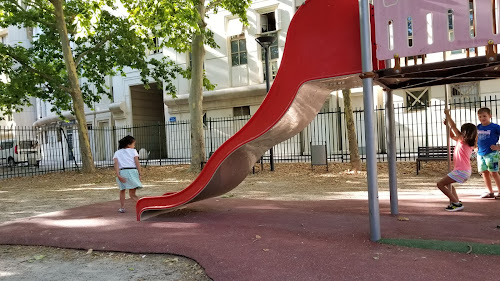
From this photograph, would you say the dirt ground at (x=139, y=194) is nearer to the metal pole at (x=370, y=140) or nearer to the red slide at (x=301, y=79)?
the red slide at (x=301, y=79)

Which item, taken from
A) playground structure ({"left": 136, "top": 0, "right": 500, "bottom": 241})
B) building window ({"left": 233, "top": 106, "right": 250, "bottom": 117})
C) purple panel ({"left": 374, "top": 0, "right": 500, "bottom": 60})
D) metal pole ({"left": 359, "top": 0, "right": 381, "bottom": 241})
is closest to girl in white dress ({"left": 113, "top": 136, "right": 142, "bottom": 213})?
playground structure ({"left": 136, "top": 0, "right": 500, "bottom": 241})

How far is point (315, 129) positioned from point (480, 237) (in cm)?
1617

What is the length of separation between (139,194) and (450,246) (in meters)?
8.64

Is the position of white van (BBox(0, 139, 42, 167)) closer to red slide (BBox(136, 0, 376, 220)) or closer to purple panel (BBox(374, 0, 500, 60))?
red slide (BBox(136, 0, 376, 220))

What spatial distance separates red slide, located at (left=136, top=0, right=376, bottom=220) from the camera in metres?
5.04

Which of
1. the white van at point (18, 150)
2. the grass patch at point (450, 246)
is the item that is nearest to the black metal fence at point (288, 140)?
the white van at point (18, 150)

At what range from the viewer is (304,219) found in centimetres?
628

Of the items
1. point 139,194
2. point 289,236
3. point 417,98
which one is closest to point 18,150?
point 139,194

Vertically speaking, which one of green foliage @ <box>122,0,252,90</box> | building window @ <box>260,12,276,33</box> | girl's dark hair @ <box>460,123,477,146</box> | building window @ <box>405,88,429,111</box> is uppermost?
building window @ <box>260,12,276,33</box>

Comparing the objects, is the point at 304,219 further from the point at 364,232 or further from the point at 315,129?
the point at 315,129

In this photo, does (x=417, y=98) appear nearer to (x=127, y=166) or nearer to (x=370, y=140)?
(x=127, y=166)

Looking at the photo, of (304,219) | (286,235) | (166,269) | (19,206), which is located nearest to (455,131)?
(304,219)

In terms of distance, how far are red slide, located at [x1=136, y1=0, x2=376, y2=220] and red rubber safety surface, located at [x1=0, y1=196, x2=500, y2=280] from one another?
89cm

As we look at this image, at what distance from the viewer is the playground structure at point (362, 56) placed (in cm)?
448
